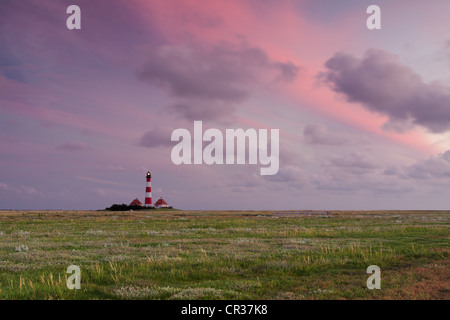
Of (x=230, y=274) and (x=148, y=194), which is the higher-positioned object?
(x=148, y=194)

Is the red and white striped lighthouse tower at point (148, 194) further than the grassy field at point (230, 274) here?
Yes

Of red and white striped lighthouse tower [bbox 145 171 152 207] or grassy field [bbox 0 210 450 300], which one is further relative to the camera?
red and white striped lighthouse tower [bbox 145 171 152 207]

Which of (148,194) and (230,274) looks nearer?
(230,274)

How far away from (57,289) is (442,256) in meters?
22.6

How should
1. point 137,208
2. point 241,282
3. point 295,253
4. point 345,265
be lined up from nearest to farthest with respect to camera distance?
point 241,282, point 345,265, point 295,253, point 137,208
